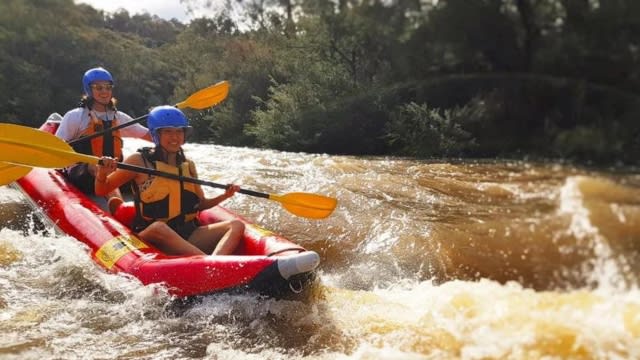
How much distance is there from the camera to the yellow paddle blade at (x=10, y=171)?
415 centimetres

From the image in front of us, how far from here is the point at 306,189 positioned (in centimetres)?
600

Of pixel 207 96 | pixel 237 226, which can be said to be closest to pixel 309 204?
pixel 237 226

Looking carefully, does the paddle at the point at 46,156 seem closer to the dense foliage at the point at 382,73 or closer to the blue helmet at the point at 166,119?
the blue helmet at the point at 166,119

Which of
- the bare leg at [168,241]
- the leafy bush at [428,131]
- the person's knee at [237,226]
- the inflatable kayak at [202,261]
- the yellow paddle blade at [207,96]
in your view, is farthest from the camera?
the yellow paddle blade at [207,96]

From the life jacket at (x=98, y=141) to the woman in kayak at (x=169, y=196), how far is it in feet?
4.51

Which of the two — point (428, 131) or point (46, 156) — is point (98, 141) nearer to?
point (46, 156)

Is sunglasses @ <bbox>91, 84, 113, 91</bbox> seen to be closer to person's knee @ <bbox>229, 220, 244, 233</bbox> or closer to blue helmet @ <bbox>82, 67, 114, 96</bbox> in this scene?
blue helmet @ <bbox>82, 67, 114, 96</bbox>

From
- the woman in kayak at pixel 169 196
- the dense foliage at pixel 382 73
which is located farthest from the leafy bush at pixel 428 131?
the woman in kayak at pixel 169 196

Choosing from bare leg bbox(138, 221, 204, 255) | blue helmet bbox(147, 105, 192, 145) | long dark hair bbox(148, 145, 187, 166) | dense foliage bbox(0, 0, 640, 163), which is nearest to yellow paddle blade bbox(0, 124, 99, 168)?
long dark hair bbox(148, 145, 187, 166)

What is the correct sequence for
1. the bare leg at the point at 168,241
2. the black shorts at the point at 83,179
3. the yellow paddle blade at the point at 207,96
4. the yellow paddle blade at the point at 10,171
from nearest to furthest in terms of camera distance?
1. the bare leg at the point at 168,241
2. the yellow paddle blade at the point at 10,171
3. the black shorts at the point at 83,179
4. the yellow paddle blade at the point at 207,96

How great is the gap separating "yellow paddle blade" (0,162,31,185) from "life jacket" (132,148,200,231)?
1204 millimetres

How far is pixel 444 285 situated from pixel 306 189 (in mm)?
2916

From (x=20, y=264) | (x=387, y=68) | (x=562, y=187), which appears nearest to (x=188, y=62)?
(x=387, y=68)

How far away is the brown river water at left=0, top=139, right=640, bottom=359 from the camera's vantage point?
2455 mm
